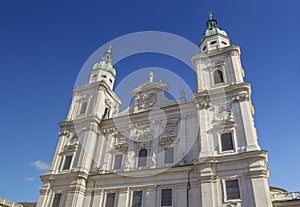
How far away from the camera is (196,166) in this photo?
22953 mm

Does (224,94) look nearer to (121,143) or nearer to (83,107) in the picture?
(121,143)

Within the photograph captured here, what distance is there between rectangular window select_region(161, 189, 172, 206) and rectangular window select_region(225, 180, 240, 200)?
529 cm

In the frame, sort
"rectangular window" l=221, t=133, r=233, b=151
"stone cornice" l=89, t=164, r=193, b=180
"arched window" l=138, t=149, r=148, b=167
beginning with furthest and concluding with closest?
"arched window" l=138, t=149, r=148, b=167 < "stone cornice" l=89, t=164, r=193, b=180 < "rectangular window" l=221, t=133, r=233, b=151

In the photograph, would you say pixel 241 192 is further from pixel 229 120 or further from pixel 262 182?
pixel 229 120

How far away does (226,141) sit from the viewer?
77.6 feet

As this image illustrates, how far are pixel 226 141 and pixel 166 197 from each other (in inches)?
308

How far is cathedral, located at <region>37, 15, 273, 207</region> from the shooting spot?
69.8ft

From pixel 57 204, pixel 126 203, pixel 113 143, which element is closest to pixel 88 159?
pixel 113 143

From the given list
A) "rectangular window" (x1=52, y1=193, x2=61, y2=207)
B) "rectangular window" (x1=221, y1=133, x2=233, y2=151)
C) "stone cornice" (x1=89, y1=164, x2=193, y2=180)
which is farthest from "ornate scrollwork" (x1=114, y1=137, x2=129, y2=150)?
"rectangular window" (x1=221, y1=133, x2=233, y2=151)

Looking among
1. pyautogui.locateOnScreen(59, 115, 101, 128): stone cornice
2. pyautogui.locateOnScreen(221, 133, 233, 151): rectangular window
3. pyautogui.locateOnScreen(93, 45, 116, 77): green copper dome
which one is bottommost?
pyautogui.locateOnScreen(221, 133, 233, 151): rectangular window

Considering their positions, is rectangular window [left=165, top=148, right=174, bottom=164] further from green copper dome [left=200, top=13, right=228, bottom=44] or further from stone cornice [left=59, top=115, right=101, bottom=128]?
green copper dome [left=200, top=13, right=228, bottom=44]

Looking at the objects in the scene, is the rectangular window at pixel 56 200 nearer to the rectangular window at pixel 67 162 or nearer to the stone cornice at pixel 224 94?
the rectangular window at pixel 67 162

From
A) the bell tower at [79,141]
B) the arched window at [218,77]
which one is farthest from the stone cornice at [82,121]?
the arched window at [218,77]

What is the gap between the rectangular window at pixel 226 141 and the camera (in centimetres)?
2325
